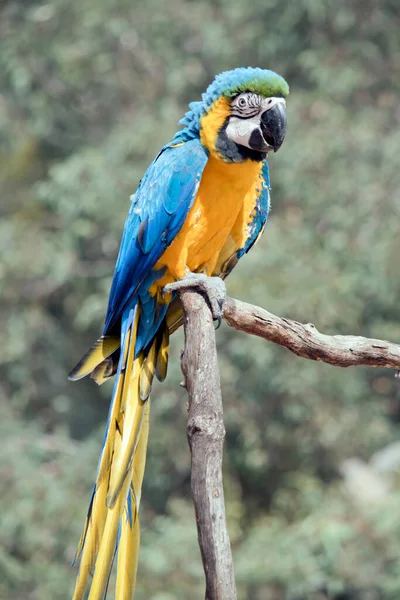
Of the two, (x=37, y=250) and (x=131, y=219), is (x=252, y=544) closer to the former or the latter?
(x=37, y=250)

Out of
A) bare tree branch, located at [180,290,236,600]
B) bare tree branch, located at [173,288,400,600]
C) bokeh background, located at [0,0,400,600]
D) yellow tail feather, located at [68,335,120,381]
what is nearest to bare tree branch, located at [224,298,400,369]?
bare tree branch, located at [173,288,400,600]

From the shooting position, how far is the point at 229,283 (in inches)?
A: 199

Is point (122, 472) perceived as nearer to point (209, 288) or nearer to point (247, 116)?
point (209, 288)

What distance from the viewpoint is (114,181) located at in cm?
568

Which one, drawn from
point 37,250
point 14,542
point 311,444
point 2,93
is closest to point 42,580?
point 14,542

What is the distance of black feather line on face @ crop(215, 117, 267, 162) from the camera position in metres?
2.29

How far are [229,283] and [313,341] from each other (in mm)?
2926

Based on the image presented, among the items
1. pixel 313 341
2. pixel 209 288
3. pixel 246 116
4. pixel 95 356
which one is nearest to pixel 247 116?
pixel 246 116

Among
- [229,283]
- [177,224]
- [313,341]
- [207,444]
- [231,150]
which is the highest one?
[229,283]

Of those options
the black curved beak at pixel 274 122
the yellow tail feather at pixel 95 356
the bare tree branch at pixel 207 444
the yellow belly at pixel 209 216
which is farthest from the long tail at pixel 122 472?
the black curved beak at pixel 274 122

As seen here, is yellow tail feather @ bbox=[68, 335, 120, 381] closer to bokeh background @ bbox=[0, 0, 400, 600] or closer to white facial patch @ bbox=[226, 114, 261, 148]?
white facial patch @ bbox=[226, 114, 261, 148]

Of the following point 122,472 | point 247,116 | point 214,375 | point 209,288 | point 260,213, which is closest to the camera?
point 214,375

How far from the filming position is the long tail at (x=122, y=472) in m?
1.90

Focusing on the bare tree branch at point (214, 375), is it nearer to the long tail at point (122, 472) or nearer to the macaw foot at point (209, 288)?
the macaw foot at point (209, 288)
